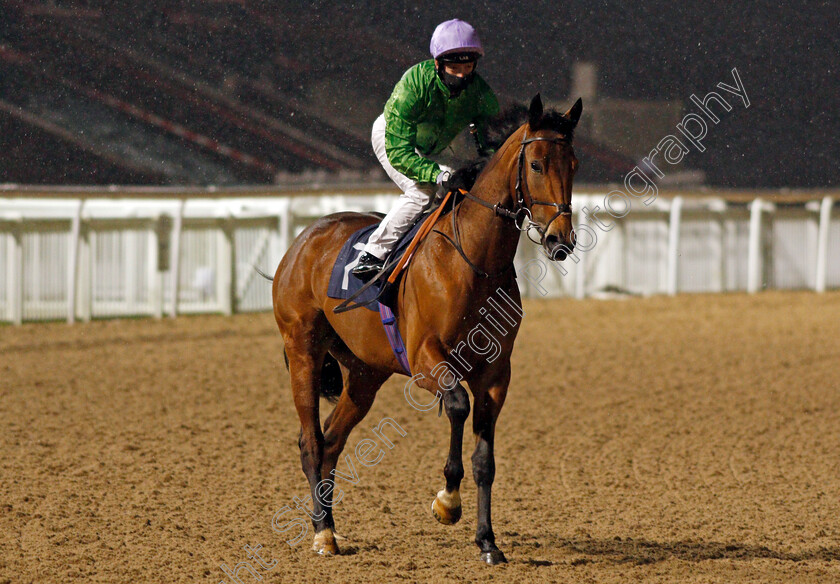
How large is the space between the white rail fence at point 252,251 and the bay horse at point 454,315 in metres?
9.24

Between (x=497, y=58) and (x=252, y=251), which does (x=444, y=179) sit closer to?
(x=252, y=251)

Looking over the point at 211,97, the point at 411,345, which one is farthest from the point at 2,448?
the point at 211,97

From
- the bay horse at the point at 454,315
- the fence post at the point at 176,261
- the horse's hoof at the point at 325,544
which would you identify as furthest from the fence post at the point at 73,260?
the horse's hoof at the point at 325,544

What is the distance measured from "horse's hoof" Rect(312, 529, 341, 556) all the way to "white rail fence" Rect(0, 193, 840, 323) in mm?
9896

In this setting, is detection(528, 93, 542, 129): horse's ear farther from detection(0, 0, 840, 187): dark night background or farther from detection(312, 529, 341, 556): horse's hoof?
detection(0, 0, 840, 187): dark night background

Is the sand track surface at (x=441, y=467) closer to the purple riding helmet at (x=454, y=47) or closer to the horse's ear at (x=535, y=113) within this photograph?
the horse's ear at (x=535, y=113)

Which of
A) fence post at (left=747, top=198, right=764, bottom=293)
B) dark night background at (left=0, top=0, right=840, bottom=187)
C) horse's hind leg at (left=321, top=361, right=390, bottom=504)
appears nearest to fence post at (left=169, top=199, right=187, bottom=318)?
dark night background at (left=0, top=0, right=840, bottom=187)

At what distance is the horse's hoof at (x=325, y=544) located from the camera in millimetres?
4516

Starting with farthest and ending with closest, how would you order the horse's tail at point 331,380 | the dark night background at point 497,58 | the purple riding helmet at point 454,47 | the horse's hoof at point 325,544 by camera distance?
the dark night background at point 497,58 < the horse's tail at point 331,380 < the horse's hoof at point 325,544 < the purple riding helmet at point 454,47

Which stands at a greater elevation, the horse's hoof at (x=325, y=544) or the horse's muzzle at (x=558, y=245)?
the horse's muzzle at (x=558, y=245)

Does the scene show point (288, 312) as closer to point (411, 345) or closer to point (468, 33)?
point (411, 345)

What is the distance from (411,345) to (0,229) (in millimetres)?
10505

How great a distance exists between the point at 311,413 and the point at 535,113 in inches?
79.0

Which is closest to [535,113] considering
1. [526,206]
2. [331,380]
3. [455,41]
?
[526,206]
